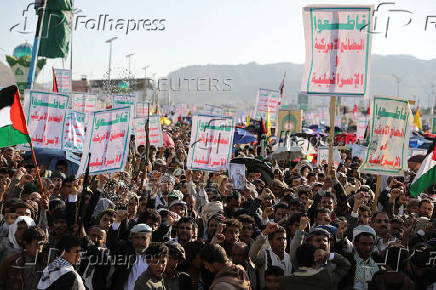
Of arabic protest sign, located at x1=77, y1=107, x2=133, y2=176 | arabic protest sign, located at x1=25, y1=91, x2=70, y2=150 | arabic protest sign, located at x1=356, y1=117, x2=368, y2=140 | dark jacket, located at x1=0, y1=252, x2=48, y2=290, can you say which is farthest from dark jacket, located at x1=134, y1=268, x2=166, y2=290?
arabic protest sign, located at x1=356, y1=117, x2=368, y2=140

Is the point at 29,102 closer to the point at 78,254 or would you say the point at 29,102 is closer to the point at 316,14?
the point at 316,14

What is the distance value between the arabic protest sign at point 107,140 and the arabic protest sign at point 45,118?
253 cm

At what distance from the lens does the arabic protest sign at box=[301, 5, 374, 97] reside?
9.02 meters

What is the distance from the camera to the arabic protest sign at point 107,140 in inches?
308

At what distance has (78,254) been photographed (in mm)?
4859

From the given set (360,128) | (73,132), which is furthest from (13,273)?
(360,128)

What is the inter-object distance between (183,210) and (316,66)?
122 inches

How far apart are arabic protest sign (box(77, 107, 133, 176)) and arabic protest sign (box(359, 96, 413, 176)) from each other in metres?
3.14

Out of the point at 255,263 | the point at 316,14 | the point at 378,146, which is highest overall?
the point at 316,14

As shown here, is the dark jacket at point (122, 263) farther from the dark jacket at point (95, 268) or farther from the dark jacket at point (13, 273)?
the dark jacket at point (13, 273)

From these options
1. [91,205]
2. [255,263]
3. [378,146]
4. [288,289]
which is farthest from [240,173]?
[288,289]

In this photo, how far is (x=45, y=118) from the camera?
34.5ft
